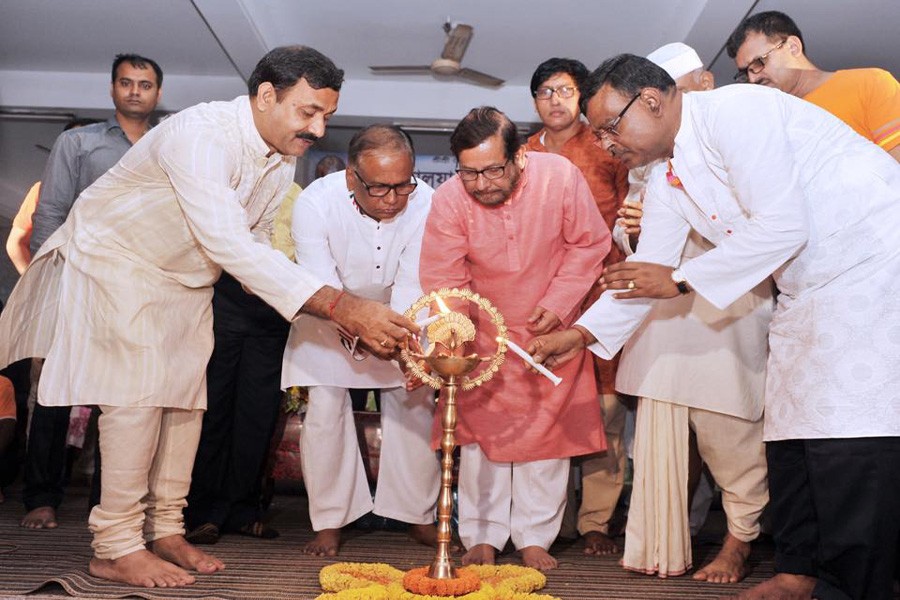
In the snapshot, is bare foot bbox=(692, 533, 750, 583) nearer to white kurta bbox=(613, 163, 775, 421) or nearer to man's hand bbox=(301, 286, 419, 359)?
white kurta bbox=(613, 163, 775, 421)

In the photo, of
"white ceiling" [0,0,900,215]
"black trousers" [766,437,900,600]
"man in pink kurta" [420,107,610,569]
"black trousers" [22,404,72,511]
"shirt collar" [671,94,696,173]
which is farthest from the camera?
"white ceiling" [0,0,900,215]

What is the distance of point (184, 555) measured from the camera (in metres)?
3.35

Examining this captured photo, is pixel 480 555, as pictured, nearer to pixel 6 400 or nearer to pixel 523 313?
pixel 523 313

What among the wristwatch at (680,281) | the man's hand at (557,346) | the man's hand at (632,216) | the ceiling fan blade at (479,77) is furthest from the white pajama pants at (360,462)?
the ceiling fan blade at (479,77)

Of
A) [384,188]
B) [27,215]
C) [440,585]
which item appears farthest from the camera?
[27,215]

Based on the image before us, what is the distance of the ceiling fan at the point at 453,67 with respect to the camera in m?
8.90

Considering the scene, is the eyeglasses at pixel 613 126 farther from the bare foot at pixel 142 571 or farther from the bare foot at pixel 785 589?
the bare foot at pixel 142 571

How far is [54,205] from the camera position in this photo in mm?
4727

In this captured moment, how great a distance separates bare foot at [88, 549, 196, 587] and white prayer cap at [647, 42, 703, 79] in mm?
2834

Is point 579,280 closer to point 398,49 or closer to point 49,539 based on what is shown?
point 49,539

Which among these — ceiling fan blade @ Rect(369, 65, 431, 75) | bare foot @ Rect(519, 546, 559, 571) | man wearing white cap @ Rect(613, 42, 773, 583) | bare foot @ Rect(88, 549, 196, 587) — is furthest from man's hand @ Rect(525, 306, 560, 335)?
ceiling fan blade @ Rect(369, 65, 431, 75)

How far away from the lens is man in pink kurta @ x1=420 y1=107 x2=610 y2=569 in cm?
363

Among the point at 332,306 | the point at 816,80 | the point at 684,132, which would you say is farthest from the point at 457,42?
the point at 332,306

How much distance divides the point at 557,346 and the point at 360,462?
1149 mm
